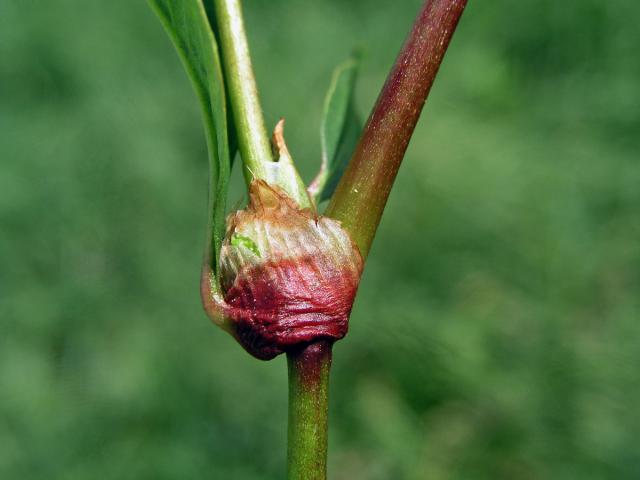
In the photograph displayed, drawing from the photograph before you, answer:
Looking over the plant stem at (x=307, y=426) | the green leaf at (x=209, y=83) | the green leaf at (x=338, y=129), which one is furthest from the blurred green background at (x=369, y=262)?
the plant stem at (x=307, y=426)

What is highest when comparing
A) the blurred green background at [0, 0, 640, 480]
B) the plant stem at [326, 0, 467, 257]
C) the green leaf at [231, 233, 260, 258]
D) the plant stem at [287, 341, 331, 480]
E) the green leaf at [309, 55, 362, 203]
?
the plant stem at [326, 0, 467, 257]

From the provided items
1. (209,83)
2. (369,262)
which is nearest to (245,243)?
(209,83)

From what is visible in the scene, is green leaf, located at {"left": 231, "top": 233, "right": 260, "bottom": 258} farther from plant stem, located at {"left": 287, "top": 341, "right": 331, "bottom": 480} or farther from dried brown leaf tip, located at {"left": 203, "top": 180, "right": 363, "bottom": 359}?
plant stem, located at {"left": 287, "top": 341, "right": 331, "bottom": 480}

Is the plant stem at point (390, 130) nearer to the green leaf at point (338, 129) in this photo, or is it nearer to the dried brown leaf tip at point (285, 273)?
the dried brown leaf tip at point (285, 273)

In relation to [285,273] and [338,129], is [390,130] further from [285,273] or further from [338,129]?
[338,129]

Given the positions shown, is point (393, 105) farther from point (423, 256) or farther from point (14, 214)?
point (14, 214)

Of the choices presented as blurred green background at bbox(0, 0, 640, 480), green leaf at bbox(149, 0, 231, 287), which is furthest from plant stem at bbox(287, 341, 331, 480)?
blurred green background at bbox(0, 0, 640, 480)

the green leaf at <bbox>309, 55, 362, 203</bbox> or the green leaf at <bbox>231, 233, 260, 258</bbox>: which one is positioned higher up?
the green leaf at <bbox>231, 233, 260, 258</bbox>
